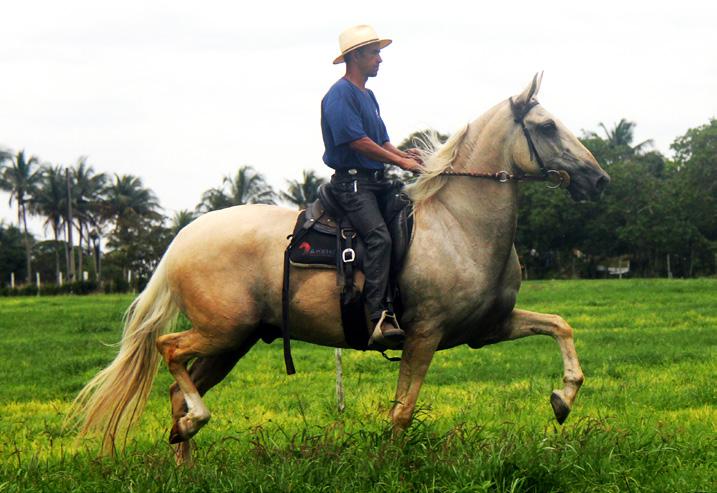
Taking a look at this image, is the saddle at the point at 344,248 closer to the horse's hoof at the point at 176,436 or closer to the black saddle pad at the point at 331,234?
the black saddle pad at the point at 331,234

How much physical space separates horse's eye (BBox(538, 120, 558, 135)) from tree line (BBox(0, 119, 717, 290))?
46478 millimetres

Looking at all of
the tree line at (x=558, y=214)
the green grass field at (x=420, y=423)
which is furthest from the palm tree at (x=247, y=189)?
the green grass field at (x=420, y=423)

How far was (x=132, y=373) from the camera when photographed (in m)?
7.49

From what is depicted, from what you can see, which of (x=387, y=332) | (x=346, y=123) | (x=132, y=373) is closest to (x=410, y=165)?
(x=346, y=123)

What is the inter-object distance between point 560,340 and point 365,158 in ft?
6.98

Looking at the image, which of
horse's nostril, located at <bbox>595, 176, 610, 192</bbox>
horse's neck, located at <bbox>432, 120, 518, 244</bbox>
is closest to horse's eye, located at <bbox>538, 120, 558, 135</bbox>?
horse's neck, located at <bbox>432, 120, 518, 244</bbox>

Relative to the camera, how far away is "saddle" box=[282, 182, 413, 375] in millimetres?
6711

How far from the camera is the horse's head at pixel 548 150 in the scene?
266 inches

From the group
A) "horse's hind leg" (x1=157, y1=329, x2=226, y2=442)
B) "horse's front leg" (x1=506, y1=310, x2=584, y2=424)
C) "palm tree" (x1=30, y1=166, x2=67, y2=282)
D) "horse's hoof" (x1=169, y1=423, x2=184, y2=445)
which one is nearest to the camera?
"horse's front leg" (x1=506, y1=310, x2=584, y2=424)

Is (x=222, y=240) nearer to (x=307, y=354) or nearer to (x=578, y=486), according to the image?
(x=578, y=486)

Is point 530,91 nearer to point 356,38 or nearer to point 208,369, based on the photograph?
point 356,38

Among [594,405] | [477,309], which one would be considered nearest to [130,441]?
[477,309]

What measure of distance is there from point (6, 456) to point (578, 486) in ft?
15.9

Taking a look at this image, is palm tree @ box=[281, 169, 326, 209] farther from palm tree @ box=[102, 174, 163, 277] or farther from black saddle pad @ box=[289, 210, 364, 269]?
black saddle pad @ box=[289, 210, 364, 269]
